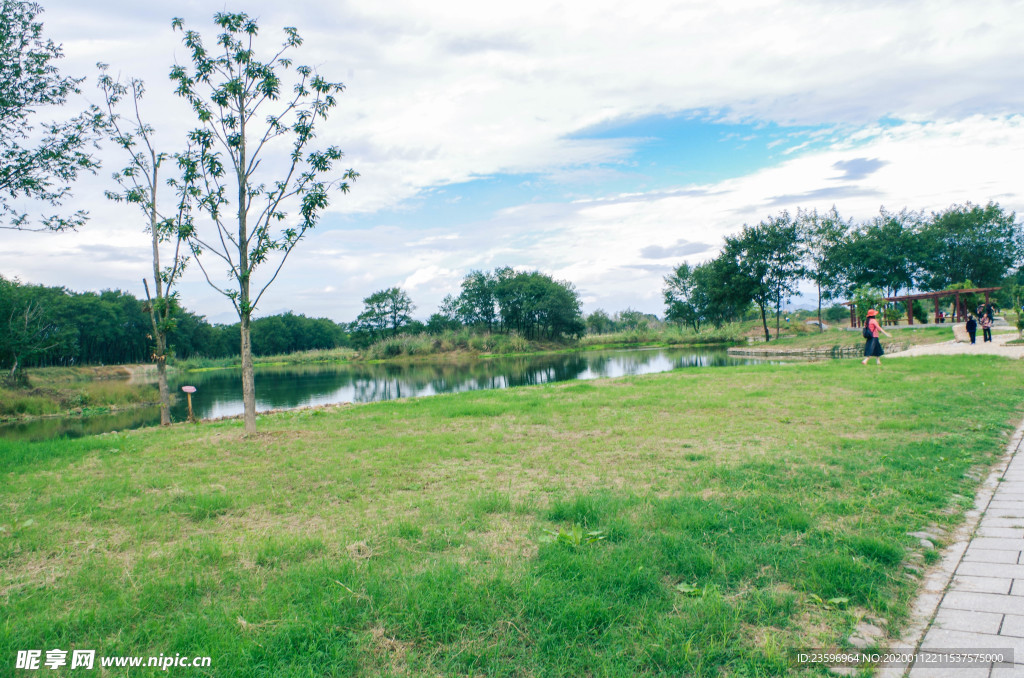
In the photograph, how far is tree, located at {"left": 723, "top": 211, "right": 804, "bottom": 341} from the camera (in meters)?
44.4

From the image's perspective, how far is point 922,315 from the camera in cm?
3981

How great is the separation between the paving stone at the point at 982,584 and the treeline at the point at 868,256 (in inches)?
1766

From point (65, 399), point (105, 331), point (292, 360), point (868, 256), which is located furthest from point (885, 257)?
point (105, 331)

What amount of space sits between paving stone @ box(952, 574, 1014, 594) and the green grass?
28 centimetres

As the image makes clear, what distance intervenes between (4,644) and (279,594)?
128 cm

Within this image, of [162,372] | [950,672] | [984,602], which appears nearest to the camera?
[950,672]

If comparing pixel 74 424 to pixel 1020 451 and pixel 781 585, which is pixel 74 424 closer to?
pixel 781 585

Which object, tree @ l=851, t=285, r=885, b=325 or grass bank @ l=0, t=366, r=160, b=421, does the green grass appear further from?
tree @ l=851, t=285, r=885, b=325

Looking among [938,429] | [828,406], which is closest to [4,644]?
[938,429]

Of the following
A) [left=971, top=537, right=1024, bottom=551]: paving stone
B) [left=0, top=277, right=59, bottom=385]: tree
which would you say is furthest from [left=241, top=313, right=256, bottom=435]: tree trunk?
[left=0, top=277, right=59, bottom=385]: tree

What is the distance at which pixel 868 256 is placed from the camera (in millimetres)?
46844

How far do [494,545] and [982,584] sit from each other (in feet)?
9.61

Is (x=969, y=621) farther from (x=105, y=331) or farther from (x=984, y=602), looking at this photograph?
(x=105, y=331)

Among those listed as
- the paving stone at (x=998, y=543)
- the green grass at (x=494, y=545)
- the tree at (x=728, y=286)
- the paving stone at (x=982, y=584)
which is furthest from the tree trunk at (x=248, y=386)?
the tree at (x=728, y=286)
